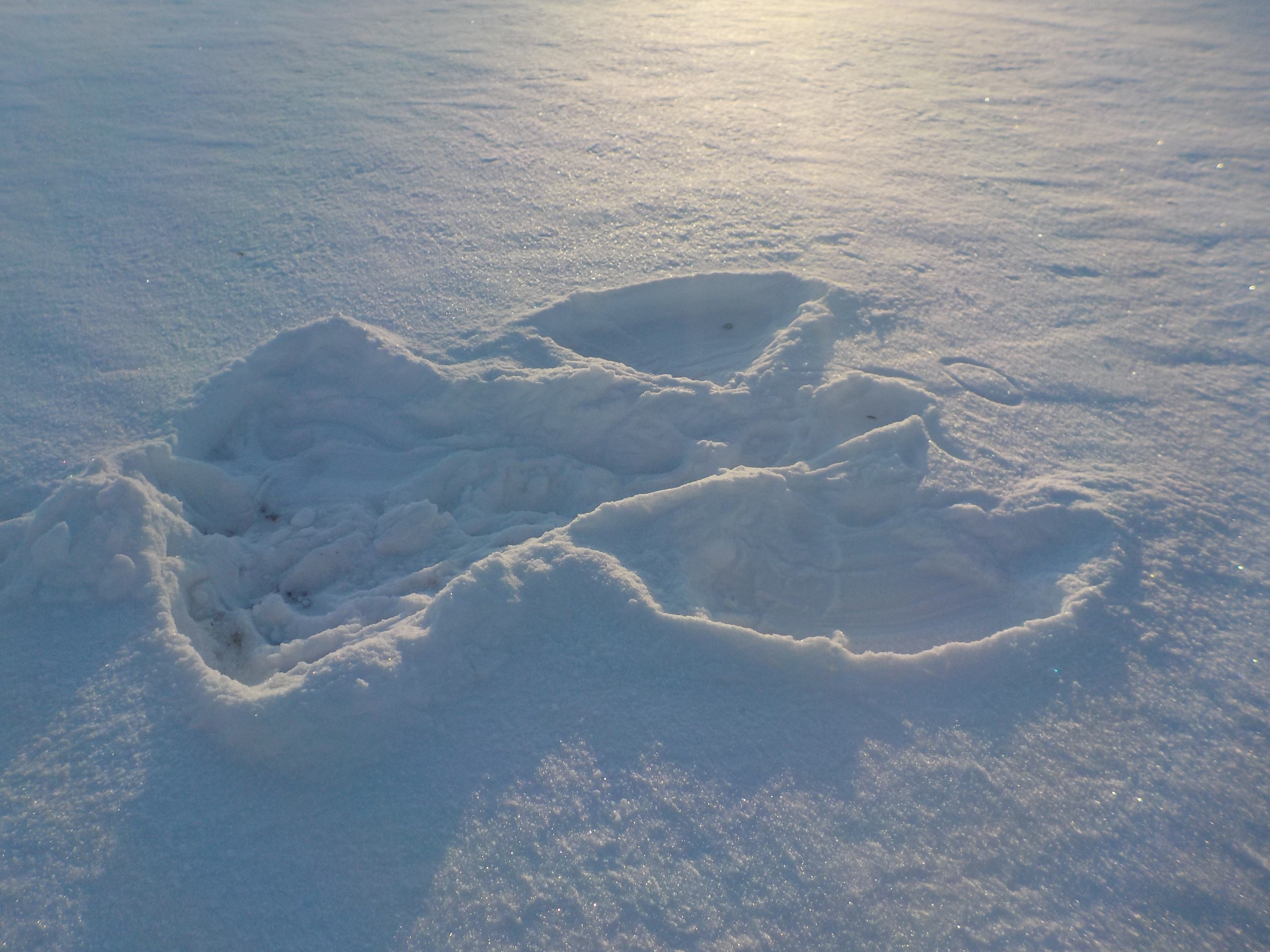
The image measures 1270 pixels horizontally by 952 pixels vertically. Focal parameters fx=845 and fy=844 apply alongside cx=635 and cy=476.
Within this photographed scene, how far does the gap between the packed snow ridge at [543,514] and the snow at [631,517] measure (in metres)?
0.01

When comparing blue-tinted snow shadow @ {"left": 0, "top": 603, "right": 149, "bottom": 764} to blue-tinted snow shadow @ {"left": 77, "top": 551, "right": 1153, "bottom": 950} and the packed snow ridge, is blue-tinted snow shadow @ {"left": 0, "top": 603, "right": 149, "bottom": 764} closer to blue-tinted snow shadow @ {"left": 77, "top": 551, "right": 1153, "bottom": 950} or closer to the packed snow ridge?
the packed snow ridge

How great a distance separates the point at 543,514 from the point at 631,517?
0.76ft

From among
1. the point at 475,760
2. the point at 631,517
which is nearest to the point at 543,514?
the point at 631,517

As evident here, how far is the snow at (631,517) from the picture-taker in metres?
1.15

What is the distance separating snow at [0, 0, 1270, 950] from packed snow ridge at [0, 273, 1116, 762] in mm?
11

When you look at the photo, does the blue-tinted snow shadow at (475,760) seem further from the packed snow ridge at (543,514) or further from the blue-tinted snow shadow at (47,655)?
the blue-tinted snow shadow at (47,655)

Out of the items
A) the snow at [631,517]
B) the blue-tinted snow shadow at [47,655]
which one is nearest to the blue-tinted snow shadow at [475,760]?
the snow at [631,517]

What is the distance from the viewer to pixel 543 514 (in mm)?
1733

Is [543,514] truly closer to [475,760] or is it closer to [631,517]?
[631,517]

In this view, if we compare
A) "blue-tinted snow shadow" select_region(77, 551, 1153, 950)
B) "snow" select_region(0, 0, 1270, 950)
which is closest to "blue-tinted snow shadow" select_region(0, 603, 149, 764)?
"snow" select_region(0, 0, 1270, 950)

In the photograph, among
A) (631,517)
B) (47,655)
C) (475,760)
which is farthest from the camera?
(631,517)

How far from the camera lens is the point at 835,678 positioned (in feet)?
4.40

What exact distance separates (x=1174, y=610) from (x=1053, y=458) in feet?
1.31

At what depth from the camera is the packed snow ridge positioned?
1.44m
